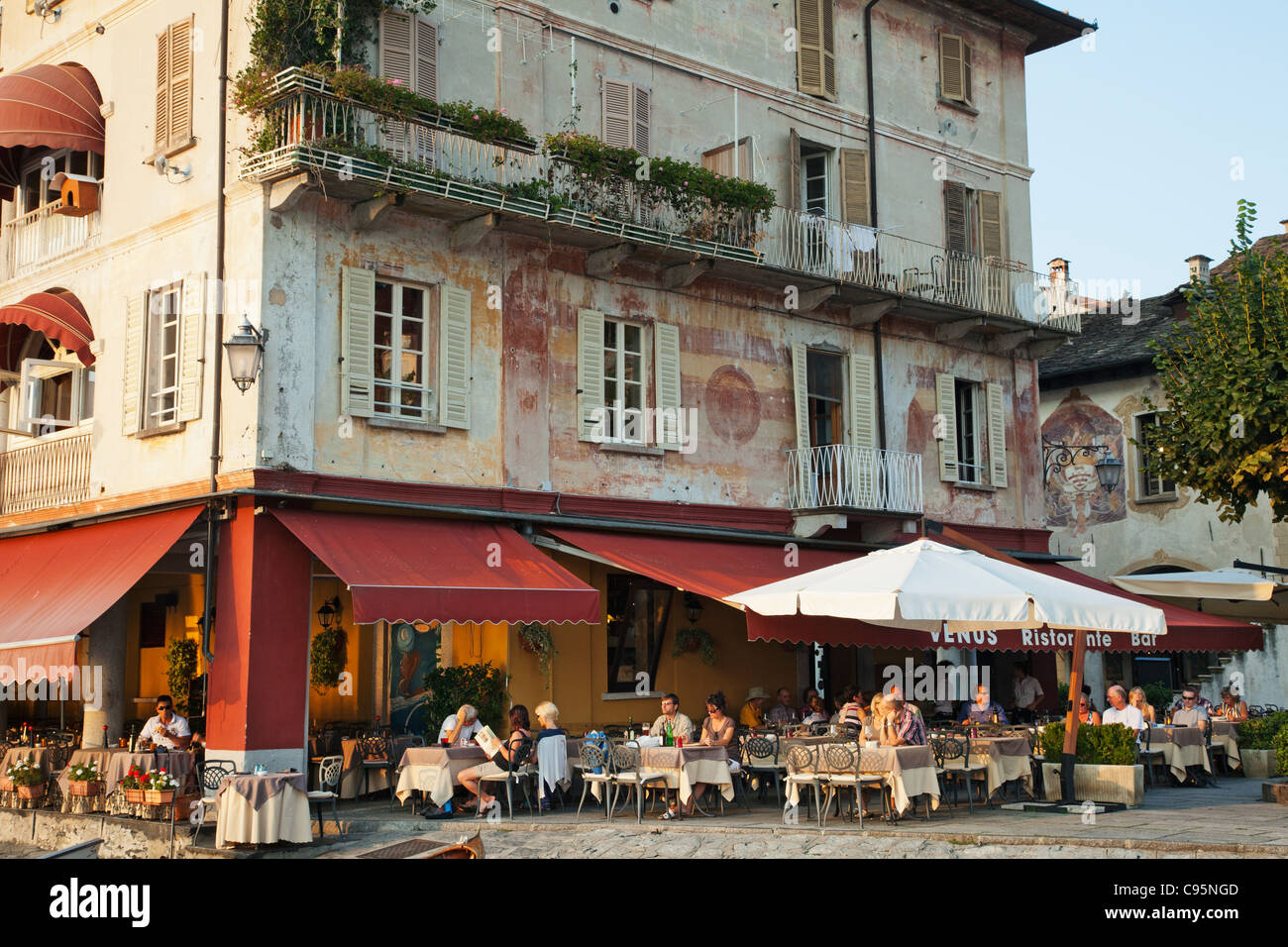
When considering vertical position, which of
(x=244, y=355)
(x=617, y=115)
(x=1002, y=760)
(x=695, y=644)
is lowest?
(x=1002, y=760)

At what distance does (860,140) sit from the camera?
23016 millimetres

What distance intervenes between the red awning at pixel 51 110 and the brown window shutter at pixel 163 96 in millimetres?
1341

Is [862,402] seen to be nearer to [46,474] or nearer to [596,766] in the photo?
[596,766]

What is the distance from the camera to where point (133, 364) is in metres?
17.8

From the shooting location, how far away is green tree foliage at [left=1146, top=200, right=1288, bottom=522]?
16.3 metres

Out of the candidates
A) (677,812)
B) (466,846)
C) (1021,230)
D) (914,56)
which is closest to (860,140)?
(914,56)

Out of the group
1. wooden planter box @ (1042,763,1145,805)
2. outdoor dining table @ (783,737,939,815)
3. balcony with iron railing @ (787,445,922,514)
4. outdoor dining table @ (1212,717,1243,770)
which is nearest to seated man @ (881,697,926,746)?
outdoor dining table @ (783,737,939,815)

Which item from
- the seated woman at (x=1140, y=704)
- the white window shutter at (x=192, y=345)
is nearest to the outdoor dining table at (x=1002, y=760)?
the seated woman at (x=1140, y=704)

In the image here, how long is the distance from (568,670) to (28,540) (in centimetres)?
734

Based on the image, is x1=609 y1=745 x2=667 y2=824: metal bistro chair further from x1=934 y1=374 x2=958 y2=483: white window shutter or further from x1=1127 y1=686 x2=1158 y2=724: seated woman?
x1=934 y1=374 x2=958 y2=483: white window shutter

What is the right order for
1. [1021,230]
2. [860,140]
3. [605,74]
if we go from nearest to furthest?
[605,74] → [860,140] → [1021,230]

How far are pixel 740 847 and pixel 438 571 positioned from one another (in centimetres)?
483

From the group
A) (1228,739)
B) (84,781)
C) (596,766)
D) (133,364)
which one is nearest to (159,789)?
(84,781)
